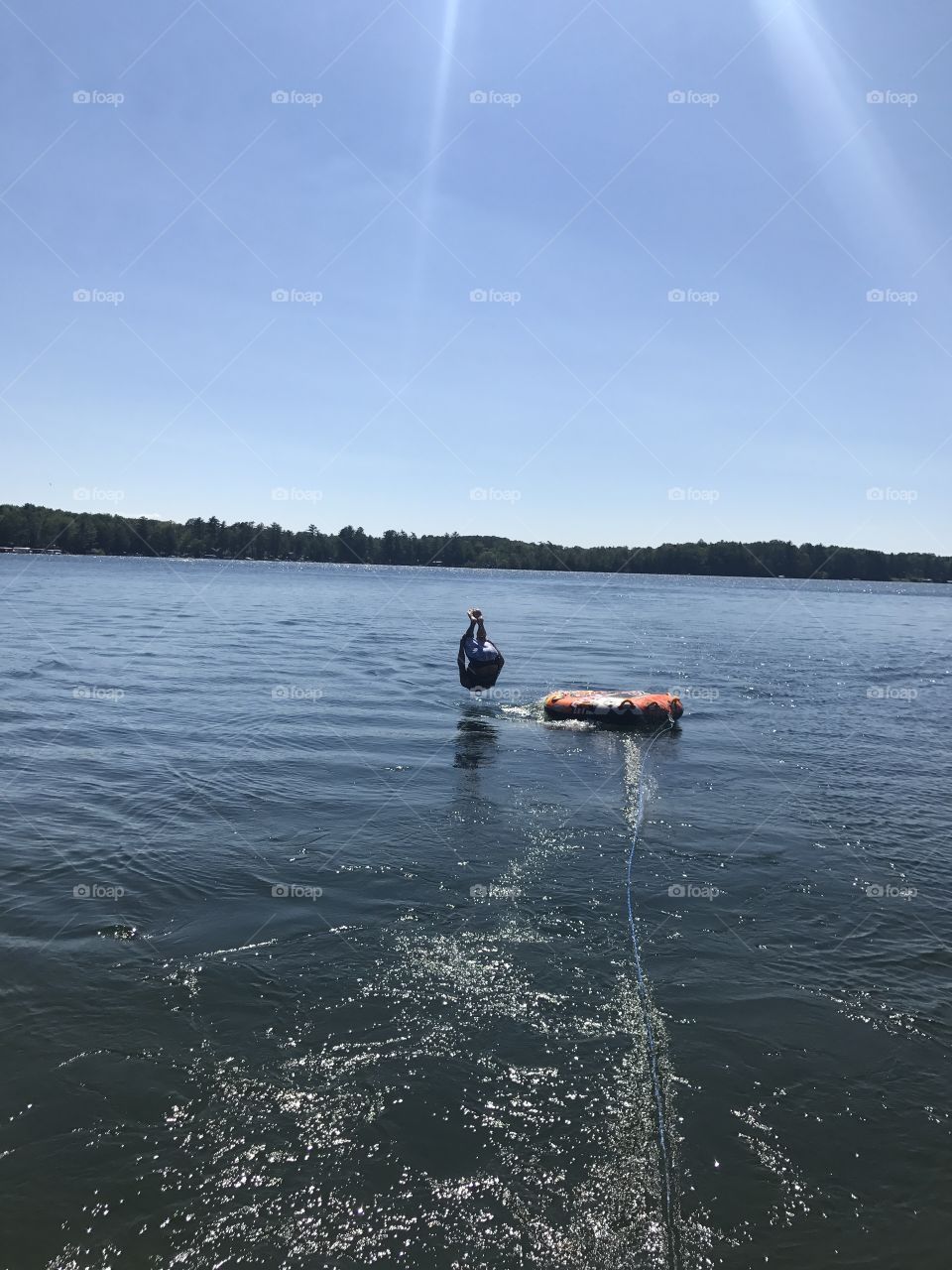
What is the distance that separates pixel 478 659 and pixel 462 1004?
1403 centimetres

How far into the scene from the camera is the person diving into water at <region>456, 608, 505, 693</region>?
833 inches

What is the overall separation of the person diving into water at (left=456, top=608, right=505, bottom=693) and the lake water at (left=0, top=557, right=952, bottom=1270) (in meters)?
3.58

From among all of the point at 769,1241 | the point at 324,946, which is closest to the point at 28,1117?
the point at 324,946

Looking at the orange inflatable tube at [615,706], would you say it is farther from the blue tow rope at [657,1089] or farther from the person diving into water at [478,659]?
the blue tow rope at [657,1089]

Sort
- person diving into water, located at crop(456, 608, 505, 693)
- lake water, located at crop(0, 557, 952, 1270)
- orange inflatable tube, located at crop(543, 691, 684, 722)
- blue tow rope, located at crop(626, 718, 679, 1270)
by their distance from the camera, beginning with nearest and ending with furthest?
blue tow rope, located at crop(626, 718, 679, 1270), lake water, located at crop(0, 557, 952, 1270), orange inflatable tube, located at crop(543, 691, 684, 722), person diving into water, located at crop(456, 608, 505, 693)

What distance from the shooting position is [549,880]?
10.4 m

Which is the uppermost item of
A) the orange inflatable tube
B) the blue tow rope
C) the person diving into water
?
the person diving into water

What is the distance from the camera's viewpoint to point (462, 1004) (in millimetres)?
7402

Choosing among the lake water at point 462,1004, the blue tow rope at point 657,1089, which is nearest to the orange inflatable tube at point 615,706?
the lake water at point 462,1004

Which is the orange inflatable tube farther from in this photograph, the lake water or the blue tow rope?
the blue tow rope

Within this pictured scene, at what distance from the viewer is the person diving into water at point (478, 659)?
69.4ft

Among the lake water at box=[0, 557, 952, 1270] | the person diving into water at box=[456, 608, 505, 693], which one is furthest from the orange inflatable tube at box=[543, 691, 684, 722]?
the lake water at box=[0, 557, 952, 1270]

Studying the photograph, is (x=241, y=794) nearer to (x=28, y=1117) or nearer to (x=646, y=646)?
(x=28, y=1117)

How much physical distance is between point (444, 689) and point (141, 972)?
1775 centimetres
